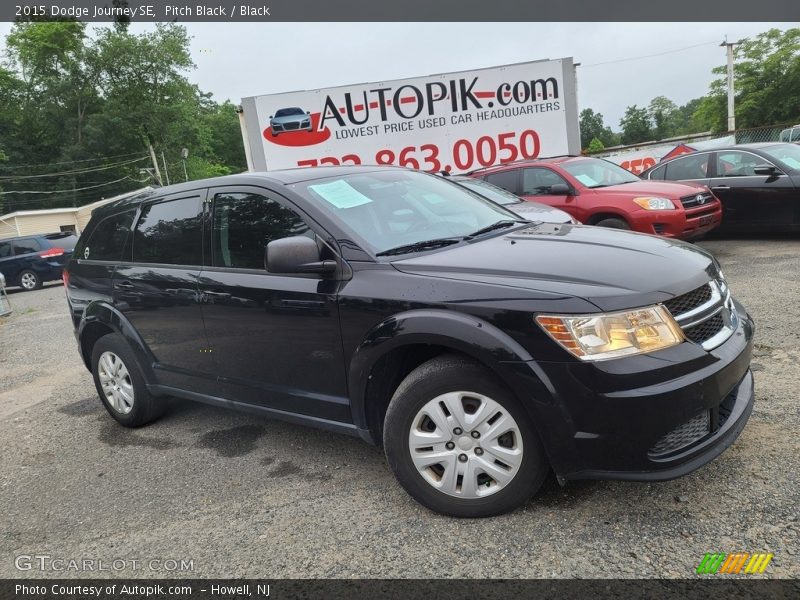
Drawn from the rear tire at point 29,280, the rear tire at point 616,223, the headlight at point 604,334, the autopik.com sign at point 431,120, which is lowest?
the rear tire at point 29,280

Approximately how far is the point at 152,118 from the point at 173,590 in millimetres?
52902

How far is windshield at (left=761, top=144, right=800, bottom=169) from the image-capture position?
816 cm

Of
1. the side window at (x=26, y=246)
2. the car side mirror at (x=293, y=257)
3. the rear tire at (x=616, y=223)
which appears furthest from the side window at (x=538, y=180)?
the side window at (x=26, y=246)

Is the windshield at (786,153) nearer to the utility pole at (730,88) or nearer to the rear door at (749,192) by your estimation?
the rear door at (749,192)

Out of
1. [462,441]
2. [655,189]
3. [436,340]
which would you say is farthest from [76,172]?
[462,441]

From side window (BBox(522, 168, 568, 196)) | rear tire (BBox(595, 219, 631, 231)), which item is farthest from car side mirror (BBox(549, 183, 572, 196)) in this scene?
rear tire (BBox(595, 219, 631, 231))

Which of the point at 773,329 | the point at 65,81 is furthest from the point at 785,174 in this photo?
the point at 65,81

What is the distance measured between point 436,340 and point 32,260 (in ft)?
58.8

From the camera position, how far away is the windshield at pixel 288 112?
1188 centimetres

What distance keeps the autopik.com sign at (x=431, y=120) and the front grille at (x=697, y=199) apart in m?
4.29

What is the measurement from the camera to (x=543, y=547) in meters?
2.48

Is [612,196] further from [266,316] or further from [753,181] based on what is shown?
[266,316]

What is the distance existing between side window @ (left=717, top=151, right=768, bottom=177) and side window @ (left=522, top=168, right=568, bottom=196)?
8.01 feet

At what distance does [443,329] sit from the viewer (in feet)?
8.48
